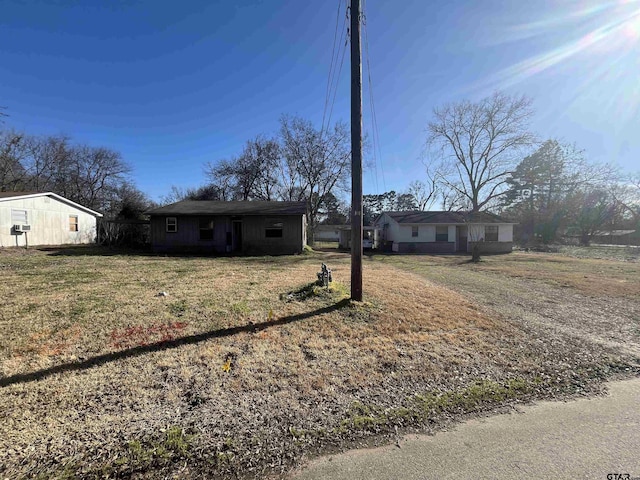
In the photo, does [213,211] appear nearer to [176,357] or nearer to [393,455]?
[176,357]

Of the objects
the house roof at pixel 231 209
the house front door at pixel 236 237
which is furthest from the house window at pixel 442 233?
the house front door at pixel 236 237

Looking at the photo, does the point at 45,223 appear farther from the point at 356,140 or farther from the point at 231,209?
the point at 356,140

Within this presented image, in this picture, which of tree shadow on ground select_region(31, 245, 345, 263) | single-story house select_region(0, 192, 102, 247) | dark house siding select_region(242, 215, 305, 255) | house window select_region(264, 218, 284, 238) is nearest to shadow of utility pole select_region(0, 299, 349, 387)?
tree shadow on ground select_region(31, 245, 345, 263)

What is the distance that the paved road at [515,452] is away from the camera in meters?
1.86

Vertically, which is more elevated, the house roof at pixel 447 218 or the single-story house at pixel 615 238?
the house roof at pixel 447 218

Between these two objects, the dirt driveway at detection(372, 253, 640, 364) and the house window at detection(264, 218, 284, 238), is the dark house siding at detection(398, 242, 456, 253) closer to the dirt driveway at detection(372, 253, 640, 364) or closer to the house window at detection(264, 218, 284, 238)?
the house window at detection(264, 218, 284, 238)

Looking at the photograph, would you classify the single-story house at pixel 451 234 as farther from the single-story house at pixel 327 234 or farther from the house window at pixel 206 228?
the single-story house at pixel 327 234

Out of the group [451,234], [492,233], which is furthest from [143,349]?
[492,233]

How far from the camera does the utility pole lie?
5449 millimetres

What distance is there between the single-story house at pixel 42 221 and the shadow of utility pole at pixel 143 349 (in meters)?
17.5

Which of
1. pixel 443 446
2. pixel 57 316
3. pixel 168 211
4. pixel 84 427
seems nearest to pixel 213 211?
pixel 168 211

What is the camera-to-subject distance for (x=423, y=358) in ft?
11.8

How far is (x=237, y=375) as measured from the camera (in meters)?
3.09

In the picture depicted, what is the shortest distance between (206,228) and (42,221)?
934cm
